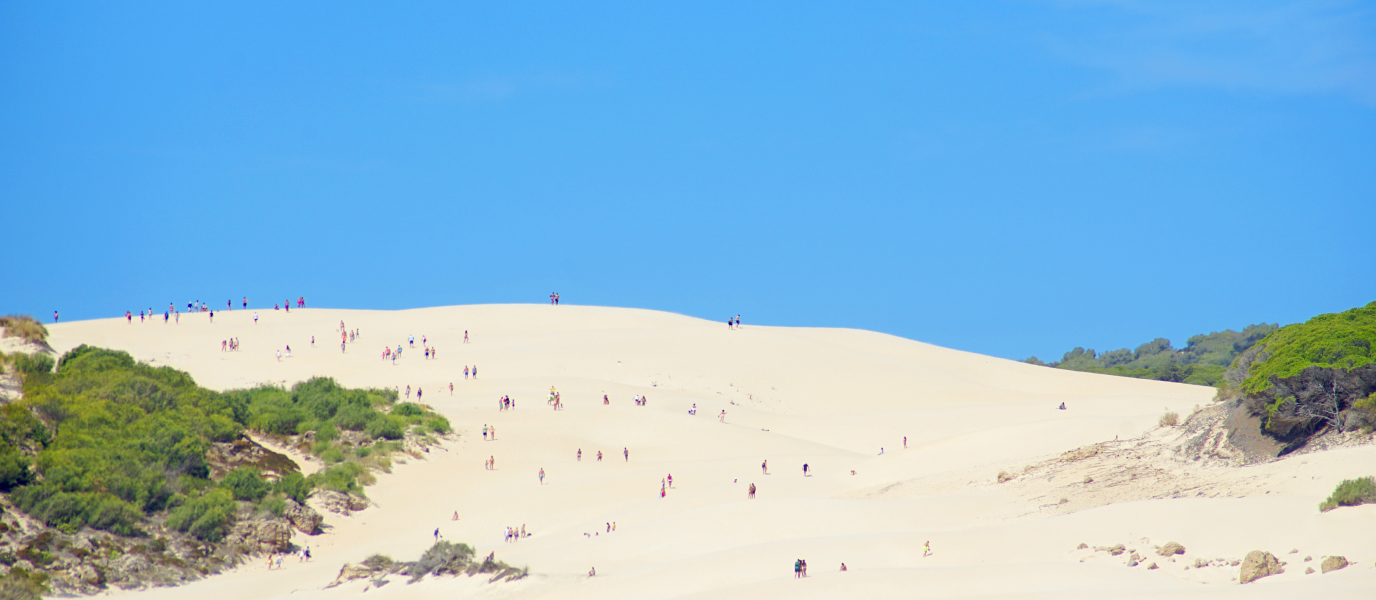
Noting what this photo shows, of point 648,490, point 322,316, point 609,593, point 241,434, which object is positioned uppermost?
point 322,316

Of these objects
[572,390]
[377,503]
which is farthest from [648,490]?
[572,390]

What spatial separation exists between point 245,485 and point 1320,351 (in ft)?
88.8

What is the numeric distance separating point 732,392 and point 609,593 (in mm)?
34484

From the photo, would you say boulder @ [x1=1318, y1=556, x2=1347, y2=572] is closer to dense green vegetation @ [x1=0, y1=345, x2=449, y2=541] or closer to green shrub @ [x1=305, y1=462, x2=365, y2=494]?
dense green vegetation @ [x1=0, y1=345, x2=449, y2=541]

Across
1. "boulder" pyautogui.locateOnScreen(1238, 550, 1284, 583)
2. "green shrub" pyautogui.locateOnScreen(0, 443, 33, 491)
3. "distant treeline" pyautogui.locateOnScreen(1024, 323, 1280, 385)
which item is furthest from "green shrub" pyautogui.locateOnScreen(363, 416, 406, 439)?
"distant treeline" pyautogui.locateOnScreen(1024, 323, 1280, 385)

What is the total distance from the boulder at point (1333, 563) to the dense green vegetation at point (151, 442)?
23.9 meters

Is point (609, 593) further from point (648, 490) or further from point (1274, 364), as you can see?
point (1274, 364)

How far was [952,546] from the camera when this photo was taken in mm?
21672

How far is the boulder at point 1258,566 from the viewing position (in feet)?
58.3

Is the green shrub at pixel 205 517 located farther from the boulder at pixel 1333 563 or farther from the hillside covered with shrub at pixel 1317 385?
the hillside covered with shrub at pixel 1317 385

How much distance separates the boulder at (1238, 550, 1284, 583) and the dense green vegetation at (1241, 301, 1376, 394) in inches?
327

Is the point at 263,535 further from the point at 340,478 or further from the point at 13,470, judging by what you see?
the point at 13,470

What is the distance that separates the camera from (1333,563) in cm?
1720

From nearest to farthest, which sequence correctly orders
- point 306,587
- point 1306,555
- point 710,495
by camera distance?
1. point 1306,555
2. point 306,587
3. point 710,495
